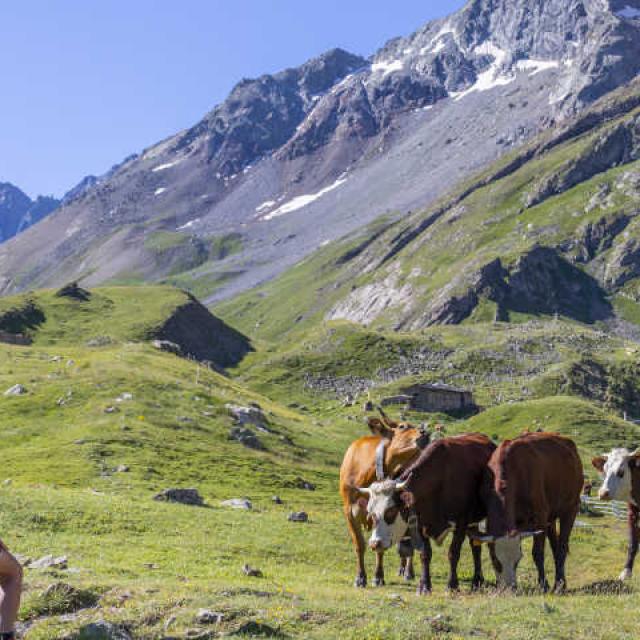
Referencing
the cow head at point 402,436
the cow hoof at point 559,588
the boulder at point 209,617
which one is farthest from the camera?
the cow head at point 402,436

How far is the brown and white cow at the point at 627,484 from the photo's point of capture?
23.4 m

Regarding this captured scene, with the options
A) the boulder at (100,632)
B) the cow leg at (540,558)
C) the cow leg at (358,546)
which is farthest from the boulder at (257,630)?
the cow leg at (540,558)

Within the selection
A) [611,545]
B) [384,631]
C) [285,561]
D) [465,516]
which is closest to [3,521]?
[285,561]

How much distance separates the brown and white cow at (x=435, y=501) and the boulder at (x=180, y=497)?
21409 millimetres

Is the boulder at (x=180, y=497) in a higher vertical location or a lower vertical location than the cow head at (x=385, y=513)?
lower

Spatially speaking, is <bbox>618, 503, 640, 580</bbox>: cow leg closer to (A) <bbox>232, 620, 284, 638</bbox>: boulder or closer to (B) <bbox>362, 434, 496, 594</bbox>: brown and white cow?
(B) <bbox>362, 434, 496, 594</bbox>: brown and white cow

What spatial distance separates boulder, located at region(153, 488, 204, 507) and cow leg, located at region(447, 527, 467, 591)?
21.6 meters

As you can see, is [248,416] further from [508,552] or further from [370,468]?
[508,552]

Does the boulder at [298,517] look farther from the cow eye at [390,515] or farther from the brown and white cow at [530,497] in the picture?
the cow eye at [390,515]

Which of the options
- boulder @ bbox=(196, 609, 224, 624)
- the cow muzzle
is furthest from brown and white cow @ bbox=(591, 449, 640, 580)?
boulder @ bbox=(196, 609, 224, 624)

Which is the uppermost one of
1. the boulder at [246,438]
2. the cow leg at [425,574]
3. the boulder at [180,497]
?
the cow leg at [425,574]

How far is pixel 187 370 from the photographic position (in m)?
99.2

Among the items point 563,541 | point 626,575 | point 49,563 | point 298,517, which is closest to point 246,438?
point 298,517

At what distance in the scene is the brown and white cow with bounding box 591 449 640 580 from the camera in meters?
23.4
